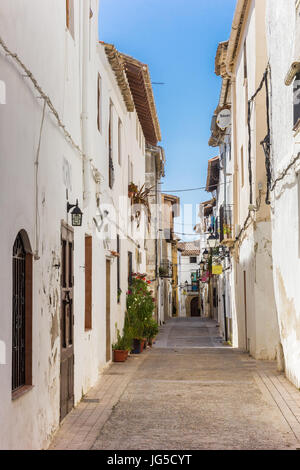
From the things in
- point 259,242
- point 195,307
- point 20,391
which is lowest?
point 195,307

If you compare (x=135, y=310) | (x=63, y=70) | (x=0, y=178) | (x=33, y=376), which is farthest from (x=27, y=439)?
(x=135, y=310)

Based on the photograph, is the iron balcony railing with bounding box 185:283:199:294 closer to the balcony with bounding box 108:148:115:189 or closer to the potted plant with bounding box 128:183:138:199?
the potted plant with bounding box 128:183:138:199

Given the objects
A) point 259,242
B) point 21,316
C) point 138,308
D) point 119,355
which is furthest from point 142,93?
point 21,316

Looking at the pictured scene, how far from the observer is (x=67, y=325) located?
8930 millimetres

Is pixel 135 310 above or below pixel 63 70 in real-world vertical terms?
below

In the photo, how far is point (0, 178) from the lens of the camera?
5.29m

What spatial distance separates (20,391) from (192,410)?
361 centimetres

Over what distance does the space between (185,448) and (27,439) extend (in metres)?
1.80

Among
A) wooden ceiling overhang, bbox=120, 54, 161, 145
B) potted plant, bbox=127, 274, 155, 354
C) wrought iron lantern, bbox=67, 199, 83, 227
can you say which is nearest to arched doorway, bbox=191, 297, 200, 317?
wooden ceiling overhang, bbox=120, 54, 161, 145

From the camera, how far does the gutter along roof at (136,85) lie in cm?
1449

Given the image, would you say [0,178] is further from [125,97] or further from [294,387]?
[125,97]

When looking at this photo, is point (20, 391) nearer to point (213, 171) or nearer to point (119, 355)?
point (119, 355)

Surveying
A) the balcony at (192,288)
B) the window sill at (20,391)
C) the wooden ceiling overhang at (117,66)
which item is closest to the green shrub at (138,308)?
the wooden ceiling overhang at (117,66)

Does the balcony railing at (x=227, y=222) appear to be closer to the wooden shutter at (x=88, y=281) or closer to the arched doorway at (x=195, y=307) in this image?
the wooden shutter at (x=88, y=281)
